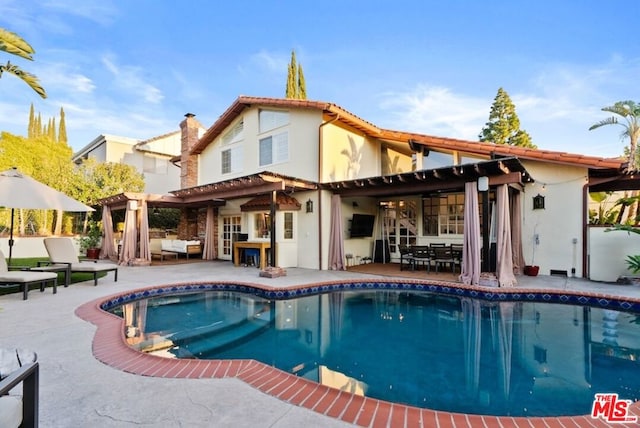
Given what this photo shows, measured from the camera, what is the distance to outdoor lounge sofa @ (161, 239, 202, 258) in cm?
1605

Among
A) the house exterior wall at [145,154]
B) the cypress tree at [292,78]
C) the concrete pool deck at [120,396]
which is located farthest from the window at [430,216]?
the house exterior wall at [145,154]

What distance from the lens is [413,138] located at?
12.0 metres

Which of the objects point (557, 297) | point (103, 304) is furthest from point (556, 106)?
point (103, 304)

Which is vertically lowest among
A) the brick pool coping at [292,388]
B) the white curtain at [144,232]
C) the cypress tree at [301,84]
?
the brick pool coping at [292,388]

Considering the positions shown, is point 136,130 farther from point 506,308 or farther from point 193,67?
point 506,308

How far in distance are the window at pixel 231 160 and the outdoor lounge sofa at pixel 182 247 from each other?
3.96 m

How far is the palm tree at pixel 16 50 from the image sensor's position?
372 cm

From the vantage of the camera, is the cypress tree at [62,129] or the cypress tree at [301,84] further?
the cypress tree at [62,129]

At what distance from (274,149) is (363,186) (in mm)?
4598

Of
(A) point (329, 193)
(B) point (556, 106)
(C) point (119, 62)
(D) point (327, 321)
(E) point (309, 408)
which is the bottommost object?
(D) point (327, 321)

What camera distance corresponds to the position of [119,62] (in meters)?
14.6

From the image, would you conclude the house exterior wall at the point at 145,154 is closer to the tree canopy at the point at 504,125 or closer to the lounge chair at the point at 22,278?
the lounge chair at the point at 22,278

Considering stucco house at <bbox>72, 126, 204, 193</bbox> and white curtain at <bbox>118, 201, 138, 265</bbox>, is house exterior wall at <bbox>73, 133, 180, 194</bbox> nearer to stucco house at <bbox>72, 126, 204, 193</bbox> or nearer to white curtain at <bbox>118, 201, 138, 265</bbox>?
stucco house at <bbox>72, 126, 204, 193</bbox>

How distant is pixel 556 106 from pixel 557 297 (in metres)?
9.73
